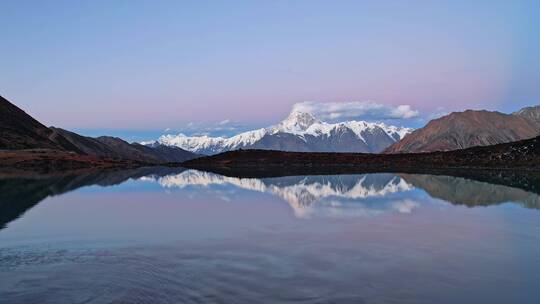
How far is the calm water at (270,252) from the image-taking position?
736 inches

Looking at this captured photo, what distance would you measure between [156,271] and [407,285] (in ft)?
35.3

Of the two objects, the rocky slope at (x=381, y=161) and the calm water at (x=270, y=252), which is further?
the rocky slope at (x=381, y=161)

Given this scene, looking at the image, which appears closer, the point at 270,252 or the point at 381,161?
the point at 270,252


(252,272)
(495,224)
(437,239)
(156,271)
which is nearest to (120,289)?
(156,271)

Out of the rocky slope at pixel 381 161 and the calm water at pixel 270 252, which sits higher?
the rocky slope at pixel 381 161

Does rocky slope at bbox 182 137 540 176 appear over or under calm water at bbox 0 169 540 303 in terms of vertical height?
over

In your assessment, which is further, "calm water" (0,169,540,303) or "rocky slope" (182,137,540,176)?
"rocky slope" (182,137,540,176)

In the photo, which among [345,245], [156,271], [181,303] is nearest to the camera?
[181,303]

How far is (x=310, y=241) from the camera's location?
29.3 meters

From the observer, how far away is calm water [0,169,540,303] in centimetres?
1869

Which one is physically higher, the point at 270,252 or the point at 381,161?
the point at 381,161

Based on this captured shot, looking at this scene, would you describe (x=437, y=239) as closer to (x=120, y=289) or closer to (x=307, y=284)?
(x=307, y=284)

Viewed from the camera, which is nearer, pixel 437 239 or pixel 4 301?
pixel 4 301

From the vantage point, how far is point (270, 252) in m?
26.0
